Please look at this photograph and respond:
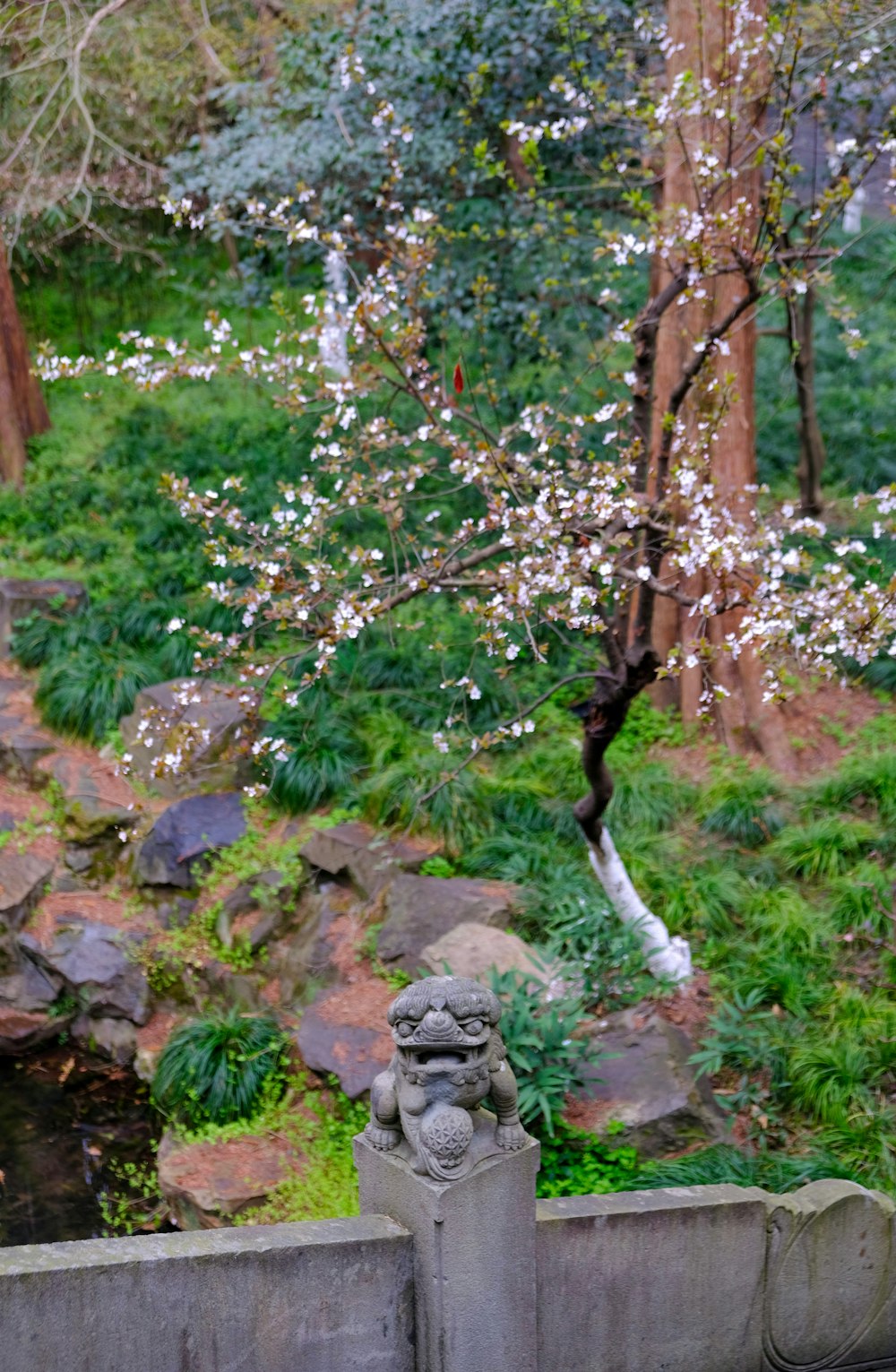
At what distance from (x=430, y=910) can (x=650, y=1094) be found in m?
1.77

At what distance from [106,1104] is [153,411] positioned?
318 inches

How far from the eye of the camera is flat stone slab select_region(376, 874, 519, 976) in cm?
702

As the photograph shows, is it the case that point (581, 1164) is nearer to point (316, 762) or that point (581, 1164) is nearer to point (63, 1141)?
point (63, 1141)

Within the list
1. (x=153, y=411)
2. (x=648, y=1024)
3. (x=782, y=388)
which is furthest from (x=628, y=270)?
(x=648, y=1024)

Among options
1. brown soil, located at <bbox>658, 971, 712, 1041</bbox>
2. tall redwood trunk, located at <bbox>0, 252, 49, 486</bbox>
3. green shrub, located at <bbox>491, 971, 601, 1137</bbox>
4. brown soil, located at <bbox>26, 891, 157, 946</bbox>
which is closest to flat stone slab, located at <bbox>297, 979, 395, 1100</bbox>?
green shrub, located at <bbox>491, 971, 601, 1137</bbox>

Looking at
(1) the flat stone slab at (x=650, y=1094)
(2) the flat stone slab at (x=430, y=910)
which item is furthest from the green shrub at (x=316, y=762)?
(1) the flat stone slab at (x=650, y=1094)

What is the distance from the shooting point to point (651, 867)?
288 inches

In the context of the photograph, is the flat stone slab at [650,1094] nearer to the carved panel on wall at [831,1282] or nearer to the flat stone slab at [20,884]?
the carved panel on wall at [831,1282]

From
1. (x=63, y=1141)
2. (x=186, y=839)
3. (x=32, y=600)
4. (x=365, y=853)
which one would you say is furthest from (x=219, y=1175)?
(x=32, y=600)

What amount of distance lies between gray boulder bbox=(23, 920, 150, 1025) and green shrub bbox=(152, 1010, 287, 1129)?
97cm

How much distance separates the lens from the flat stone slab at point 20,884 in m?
8.66

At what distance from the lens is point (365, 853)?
7.84m

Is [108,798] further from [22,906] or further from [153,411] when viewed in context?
[153,411]

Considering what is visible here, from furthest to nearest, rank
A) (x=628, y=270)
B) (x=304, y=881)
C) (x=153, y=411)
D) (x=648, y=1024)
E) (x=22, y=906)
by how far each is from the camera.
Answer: (x=628, y=270) < (x=153, y=411) < (x=22, y=906) < (x=304, y=881) < (x=648, y=1024)
